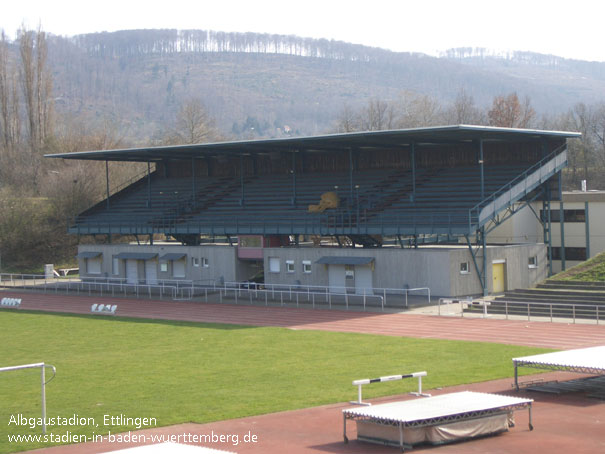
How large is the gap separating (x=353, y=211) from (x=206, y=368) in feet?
75.7

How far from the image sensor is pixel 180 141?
341 ft

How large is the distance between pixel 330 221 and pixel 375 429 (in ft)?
98.3

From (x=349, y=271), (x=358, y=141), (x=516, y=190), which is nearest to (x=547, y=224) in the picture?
(x=516, y=190)

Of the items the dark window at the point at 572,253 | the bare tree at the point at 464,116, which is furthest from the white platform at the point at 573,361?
the bare tree at the point at 464,116

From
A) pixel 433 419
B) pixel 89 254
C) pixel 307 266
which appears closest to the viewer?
pixel 433 419

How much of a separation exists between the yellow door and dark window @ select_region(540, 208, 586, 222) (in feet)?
17.5

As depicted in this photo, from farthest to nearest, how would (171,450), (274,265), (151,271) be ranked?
(151,271), (274,265), (171,450)

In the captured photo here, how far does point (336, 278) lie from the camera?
42031mm

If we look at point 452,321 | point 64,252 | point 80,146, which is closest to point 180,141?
point 80,146

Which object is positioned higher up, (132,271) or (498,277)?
(132,271)

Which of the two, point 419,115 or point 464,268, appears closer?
point 464,268

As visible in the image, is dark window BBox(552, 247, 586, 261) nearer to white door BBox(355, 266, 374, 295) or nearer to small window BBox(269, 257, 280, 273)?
white door BBox(355, 266, 374, 295)

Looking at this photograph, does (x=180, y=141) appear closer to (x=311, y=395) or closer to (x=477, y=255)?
(x=477, y=255)

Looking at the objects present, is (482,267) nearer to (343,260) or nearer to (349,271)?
(349,271)
